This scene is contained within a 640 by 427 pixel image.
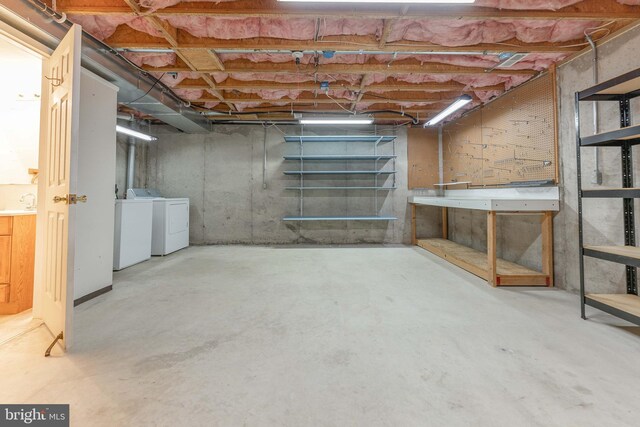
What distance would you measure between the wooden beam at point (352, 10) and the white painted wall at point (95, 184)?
0.61m

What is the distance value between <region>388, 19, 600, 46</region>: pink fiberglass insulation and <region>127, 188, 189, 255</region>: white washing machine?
162 inches

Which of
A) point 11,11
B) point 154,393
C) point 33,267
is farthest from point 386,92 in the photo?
point 33,267

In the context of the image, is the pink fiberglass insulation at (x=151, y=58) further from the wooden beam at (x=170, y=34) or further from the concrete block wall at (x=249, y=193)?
the concrete block wall at (x=249, y=193)

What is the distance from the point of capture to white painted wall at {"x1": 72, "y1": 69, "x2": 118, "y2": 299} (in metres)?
2.29

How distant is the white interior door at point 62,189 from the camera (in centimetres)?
152

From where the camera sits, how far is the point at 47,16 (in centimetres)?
195

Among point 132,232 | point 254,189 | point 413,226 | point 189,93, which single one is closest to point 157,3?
point 189,93

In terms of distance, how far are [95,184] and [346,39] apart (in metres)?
2.88

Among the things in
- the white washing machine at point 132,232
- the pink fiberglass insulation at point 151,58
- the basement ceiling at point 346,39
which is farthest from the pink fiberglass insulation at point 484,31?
the white washing machine at point 132,232

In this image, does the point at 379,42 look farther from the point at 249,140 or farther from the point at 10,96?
the point at 10,96

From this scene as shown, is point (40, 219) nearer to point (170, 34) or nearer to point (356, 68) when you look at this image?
point (170, 34)

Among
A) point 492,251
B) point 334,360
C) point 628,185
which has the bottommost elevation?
point 334,360

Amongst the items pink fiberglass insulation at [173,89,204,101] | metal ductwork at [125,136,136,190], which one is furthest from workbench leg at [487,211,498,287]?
metal ductwork at [125,136,136,190]

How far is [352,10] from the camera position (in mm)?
2045
